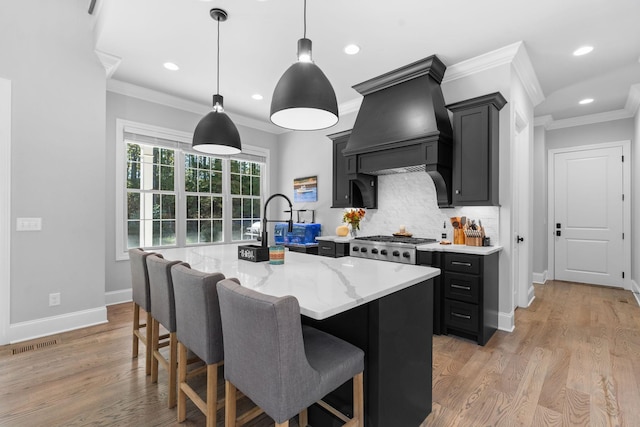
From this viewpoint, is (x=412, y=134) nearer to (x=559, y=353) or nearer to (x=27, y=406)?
(x=559, y=353)

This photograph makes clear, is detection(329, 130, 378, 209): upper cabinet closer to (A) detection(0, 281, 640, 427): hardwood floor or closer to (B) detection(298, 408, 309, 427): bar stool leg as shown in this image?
(A) detection(0, 281, 640, 427): hardwood floor

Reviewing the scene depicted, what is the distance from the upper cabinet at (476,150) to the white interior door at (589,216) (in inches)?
129

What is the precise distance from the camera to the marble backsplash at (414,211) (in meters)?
3.40

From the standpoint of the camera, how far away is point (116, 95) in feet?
13.4

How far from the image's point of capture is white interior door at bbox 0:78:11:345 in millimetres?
2840

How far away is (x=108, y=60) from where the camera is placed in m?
3.37

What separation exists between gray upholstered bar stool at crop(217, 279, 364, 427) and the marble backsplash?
264 centimetres

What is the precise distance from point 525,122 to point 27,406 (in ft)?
Result: 17.8

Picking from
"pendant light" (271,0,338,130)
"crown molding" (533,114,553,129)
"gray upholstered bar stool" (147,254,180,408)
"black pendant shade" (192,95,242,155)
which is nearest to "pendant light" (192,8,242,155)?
"black pendant shade" (192,95,242,155)

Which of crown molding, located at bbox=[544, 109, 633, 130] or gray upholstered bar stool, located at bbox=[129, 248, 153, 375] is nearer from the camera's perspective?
gray upholstered bar stool, located at bbox=[129, 248, 153, 375]

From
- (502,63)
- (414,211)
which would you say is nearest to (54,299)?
(414,211)

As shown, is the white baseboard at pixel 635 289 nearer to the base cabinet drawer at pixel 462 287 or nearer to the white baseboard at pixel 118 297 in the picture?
the base cabinet drawer at pixel 462 287

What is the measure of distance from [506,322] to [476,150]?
72.5 inches

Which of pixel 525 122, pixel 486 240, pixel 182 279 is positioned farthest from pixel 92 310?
pixel 525 122
